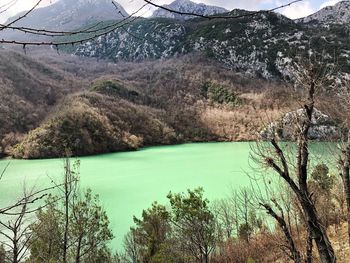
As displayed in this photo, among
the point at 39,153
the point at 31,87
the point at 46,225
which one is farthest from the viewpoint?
the point at 31,87

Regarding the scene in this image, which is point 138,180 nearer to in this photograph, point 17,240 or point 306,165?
point 17,240

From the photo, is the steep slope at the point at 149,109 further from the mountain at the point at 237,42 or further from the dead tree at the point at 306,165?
the dead tree at the point at 306,165

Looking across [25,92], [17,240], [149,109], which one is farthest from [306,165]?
[149,109]

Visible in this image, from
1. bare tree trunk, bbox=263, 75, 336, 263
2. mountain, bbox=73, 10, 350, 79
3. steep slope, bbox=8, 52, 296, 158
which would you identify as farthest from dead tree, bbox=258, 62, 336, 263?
mountain, bbox=73, 10, 350, 79

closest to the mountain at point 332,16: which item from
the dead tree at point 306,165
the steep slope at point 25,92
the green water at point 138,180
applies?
the steep slope at point 25,92

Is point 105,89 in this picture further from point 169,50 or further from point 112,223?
point 112,223

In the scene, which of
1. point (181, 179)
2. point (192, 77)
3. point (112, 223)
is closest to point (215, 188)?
point (181, 179)

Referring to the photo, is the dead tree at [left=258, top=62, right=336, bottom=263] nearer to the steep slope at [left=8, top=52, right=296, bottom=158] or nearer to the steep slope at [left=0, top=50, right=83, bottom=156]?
the steep slope at [left=8, top=52, right=296, bottom=158]
